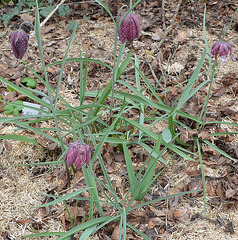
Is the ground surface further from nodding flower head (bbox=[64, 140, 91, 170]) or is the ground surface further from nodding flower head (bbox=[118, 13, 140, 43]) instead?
nodding flower head (bbox=[64, 140, 91, 170])

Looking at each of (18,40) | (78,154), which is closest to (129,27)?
(18,40)

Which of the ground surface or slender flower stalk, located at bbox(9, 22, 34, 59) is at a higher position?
slender flower stalk, located at bbox(9, 22, 34, 59)

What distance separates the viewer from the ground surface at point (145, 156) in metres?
1.55

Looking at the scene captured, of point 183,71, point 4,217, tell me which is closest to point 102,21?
point 183,71

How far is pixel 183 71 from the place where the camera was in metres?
2.37

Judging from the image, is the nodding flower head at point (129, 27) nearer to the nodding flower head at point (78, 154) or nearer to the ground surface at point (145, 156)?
the ground surface at point (145, 156)

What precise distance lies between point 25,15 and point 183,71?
1.51 meters

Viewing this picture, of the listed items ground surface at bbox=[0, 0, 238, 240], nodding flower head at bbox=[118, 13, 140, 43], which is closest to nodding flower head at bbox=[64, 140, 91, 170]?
ground surface at bbox=[0, 0, 238, 240]

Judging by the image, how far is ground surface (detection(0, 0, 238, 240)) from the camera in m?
1.55

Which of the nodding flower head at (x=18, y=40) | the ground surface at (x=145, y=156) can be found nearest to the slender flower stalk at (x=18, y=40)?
the nodding flower head at (x=18, y=40)

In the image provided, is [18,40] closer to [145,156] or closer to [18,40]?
[18,40]

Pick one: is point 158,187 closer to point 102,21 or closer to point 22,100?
point 22,100

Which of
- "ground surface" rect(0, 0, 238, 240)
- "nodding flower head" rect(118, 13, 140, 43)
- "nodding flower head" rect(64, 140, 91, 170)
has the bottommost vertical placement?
"ground surface" rect(0, 0, 238, 240)

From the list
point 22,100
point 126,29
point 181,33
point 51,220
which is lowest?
point 51,220
